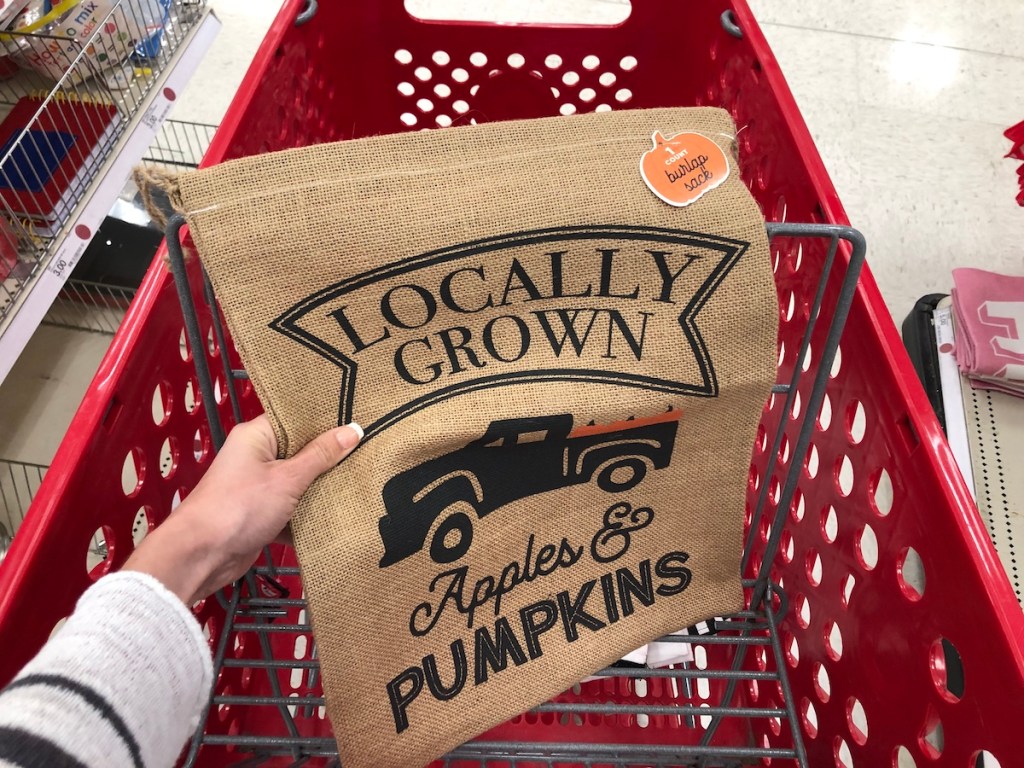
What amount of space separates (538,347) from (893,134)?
4.43 ft

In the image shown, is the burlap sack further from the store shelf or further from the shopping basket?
the store shelf

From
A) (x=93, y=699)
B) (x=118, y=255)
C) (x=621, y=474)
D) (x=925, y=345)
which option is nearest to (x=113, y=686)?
(x=93, y=699)

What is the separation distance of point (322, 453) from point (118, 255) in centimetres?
94

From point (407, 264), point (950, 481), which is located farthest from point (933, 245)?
point (407, 264)

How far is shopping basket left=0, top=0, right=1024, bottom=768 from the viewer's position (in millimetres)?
482

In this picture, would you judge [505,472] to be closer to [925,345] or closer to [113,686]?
[113,686]

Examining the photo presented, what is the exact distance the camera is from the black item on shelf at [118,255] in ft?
4.00

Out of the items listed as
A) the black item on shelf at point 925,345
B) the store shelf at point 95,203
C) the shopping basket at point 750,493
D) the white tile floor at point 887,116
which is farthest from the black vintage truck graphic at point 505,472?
the white tile floor at point 887,116

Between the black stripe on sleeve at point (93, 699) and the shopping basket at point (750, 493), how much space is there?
0.09 meters

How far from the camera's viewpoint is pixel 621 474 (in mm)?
584

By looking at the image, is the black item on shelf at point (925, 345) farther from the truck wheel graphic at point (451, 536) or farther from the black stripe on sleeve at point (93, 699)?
the black stripe on sleeve at point (93, 699)

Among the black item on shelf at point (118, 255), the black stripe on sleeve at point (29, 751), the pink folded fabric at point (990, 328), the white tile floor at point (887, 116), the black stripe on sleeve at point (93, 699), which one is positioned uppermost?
the white tile floor at point (887, 116)

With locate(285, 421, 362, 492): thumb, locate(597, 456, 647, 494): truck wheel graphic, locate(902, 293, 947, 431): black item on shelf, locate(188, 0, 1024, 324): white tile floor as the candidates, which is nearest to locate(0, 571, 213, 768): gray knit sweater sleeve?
locate(285, 421, 362, 492): thumb

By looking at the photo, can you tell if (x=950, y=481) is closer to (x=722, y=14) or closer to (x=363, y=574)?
(x=363, y=574)
